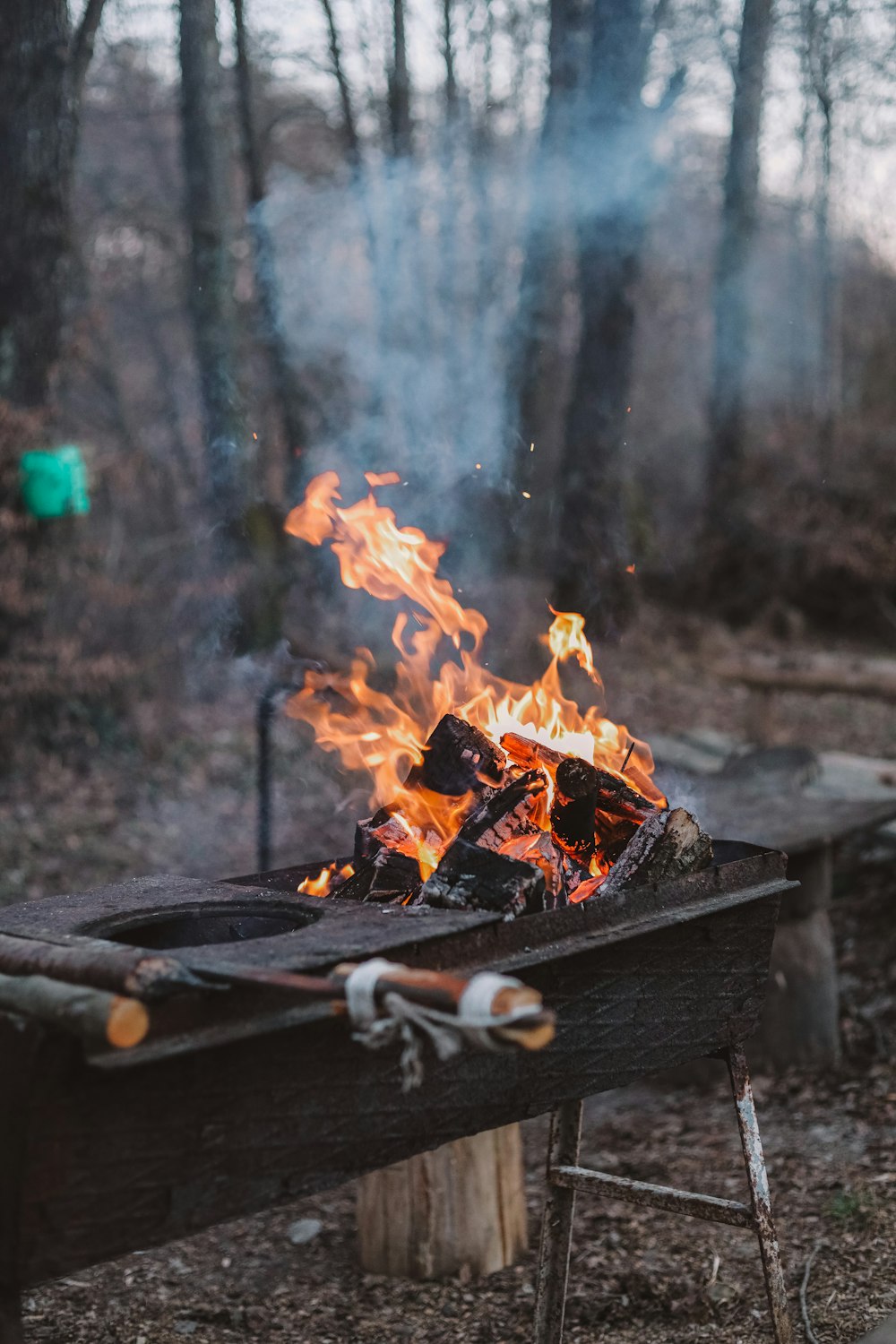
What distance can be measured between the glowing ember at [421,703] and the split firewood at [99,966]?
1.15 m

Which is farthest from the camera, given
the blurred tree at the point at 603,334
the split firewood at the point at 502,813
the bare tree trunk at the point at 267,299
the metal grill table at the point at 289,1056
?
the bare tree trunk at the point at 267,299

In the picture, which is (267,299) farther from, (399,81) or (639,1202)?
(639,1202)

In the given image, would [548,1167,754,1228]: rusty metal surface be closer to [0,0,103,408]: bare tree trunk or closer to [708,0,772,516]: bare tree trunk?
[0,0,103,408]: bare tree trunk

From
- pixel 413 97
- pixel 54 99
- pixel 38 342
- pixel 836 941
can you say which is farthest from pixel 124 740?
pixel 413 97

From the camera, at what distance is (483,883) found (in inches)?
101

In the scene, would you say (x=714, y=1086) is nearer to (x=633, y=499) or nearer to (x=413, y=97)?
(x=633, y=499)

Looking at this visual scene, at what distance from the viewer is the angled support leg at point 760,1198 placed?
2.88 metres

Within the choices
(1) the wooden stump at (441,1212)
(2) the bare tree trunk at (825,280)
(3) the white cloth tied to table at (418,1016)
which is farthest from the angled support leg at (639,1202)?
(2) the bare tree trunk at (825,280)

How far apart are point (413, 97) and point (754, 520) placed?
6.75 m

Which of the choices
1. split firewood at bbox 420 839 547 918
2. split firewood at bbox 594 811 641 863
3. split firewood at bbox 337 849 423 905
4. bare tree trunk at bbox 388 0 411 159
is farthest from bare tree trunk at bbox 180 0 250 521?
split firewood at bbox 420 839 547 918

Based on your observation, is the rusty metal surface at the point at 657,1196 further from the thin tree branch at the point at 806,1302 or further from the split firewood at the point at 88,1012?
the split firewood at the point at 88,1012

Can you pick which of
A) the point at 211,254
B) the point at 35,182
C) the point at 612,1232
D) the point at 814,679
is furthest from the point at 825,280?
the point at 612,1232

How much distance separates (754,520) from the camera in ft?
49.7

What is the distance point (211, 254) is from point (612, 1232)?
28.5 feet
